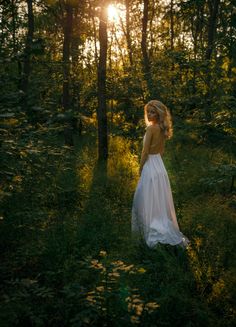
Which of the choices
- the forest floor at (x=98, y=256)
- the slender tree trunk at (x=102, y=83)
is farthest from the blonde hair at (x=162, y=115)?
the slender tree trunk at (x=102, y=83)

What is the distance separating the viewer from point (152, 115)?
23.4 ft

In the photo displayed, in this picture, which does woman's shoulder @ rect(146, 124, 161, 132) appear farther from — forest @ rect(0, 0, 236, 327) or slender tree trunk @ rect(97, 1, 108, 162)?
slender tree trunk @ rect(97, 1, 108, 162)

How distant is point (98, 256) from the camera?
246 inches

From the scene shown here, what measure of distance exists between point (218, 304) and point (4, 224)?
120 inches

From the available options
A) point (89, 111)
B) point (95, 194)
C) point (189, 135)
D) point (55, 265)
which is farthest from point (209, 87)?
point (55, 265)

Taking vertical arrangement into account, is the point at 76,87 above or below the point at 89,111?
above

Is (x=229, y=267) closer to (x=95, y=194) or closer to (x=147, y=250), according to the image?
(x=147, y=250)

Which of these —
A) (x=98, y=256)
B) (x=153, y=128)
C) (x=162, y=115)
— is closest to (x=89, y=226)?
(x=98, y=256)

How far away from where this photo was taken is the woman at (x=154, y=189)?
23.0 ft

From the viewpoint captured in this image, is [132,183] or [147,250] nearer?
[147,250]

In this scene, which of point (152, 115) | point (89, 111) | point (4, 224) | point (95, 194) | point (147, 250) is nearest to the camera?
point (4, 224)

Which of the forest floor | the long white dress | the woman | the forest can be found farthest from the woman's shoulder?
the forest floor

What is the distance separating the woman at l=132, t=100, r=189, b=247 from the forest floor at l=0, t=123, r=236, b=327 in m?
0.41

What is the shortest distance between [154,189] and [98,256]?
166cm
